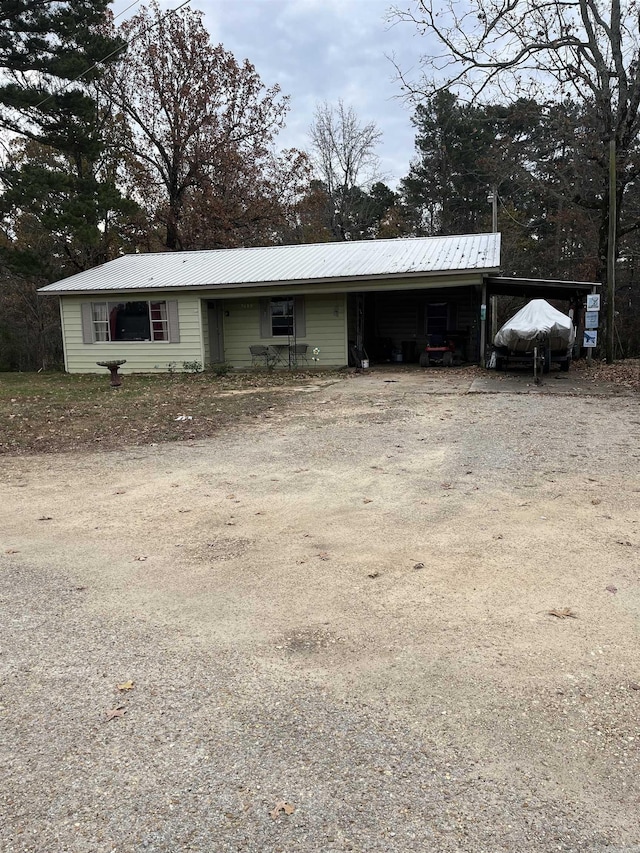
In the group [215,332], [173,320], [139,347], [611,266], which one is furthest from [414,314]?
[139,347]

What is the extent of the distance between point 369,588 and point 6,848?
7.14ft

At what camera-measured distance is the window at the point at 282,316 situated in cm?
1747

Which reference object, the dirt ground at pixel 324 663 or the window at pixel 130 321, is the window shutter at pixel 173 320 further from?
the dirt ground at pixel 324 663

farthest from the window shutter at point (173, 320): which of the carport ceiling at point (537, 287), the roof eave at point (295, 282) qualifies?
the carport ceiling at point (537, 287)

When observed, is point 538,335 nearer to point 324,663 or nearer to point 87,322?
point 324,663

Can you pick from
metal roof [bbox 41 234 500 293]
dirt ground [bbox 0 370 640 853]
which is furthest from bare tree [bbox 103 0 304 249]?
dirt ground [bbox 0 370 640 853]

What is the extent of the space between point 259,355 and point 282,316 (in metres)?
1.30

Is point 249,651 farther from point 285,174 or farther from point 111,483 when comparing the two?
point 285,174

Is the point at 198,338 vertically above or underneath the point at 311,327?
underneath

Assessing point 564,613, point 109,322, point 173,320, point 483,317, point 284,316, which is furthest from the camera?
point 109,322

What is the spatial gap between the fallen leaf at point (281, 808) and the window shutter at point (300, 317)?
1576cm

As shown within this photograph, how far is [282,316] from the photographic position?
1761cm

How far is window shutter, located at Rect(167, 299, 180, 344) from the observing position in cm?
1716

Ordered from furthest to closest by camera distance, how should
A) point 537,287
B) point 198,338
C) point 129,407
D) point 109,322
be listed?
point 109,322 → point 198,338 → point 537,287 → point 129,407
